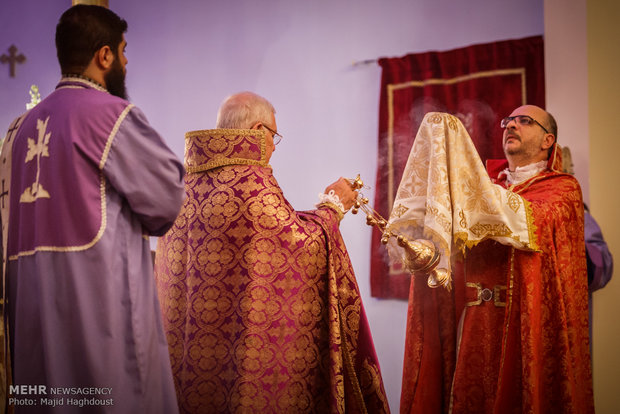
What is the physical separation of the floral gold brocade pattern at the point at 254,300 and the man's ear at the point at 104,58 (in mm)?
658

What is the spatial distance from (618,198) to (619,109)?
2.06 feet

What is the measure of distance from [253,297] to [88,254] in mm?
855

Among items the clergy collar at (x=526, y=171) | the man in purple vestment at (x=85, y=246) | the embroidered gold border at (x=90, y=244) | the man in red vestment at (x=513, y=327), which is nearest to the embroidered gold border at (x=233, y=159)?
the man in purple vestment at (x=85, y=246)

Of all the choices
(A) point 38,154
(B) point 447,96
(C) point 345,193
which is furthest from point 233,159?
(B) point 447,96

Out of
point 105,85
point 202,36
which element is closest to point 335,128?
point 202,36

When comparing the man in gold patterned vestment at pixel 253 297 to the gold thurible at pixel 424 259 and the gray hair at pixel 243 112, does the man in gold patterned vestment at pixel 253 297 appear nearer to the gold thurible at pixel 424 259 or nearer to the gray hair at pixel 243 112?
the gray hair at pixel 243 112

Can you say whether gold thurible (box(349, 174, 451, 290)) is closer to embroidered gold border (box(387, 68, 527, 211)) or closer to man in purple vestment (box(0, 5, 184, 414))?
man in purple vestment (box(0, 5, 184, 414))

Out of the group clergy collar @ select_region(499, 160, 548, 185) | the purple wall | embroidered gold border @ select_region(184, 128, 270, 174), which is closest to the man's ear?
embroidered gold border @ select_region(184, 128, 270, 174)

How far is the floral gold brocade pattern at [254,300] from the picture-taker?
2.80m

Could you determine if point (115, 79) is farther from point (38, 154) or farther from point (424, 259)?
point (424, 259)

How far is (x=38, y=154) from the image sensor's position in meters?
2.27

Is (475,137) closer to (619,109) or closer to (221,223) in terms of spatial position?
(619,109)

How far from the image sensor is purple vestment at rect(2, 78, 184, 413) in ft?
A: 7.02

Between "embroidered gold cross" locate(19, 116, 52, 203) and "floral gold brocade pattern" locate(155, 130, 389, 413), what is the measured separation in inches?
32.3
